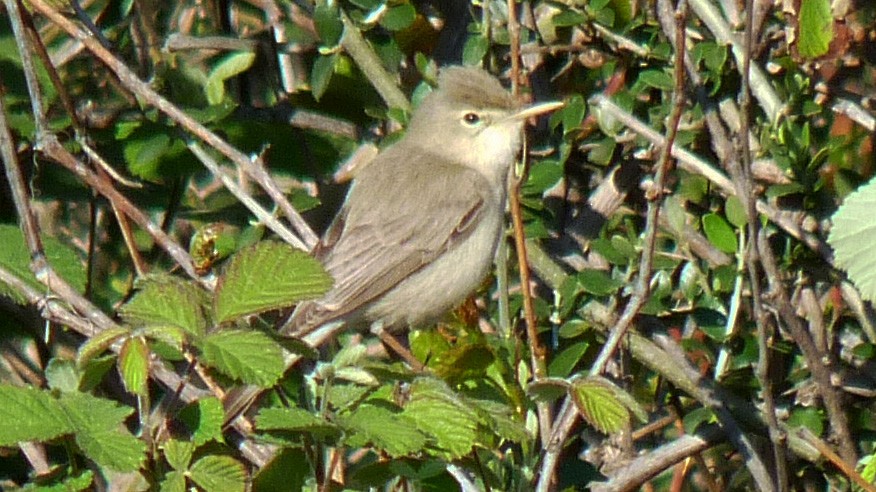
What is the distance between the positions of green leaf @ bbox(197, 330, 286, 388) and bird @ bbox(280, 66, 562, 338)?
60.0 inches

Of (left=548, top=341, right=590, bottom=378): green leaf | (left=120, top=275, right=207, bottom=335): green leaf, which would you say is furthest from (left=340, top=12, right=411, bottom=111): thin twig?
(left=120, top=275, right=207, bottom=335): green leaf

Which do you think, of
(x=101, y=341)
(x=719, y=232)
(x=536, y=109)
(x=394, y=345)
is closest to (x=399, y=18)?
(x=536, y=109)

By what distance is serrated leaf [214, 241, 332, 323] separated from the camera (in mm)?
2133

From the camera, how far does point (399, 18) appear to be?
3.58 m

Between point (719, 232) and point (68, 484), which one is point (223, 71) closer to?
point (719, 232)

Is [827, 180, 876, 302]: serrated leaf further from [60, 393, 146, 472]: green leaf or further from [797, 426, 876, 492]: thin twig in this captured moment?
[60, 393, 146, 472]: green leaf

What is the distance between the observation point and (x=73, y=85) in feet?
13.7

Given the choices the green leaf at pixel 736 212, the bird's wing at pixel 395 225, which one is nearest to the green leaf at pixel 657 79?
the green leaf at pixel 736 212

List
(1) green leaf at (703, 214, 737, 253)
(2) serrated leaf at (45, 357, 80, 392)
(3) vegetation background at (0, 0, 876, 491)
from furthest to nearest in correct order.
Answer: (1) green leaf at (703, 214, 737, 253), (2) serrated leaf at (45, 357, 80, 392), (3) vegetation background at (0, 0, 876, 491)

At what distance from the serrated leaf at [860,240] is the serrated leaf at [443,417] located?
645 mm

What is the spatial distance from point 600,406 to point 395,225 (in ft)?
5.92

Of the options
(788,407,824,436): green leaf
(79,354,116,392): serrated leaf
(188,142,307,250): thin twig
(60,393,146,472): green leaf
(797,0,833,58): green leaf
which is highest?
(797,0,833,58): green leaf

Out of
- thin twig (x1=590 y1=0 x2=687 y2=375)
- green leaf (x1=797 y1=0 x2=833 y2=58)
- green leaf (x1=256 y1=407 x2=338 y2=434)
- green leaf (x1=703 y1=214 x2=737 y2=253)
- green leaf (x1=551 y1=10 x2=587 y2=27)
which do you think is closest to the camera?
green leaf (x1=256 y1=407 x2=338 y2=434)

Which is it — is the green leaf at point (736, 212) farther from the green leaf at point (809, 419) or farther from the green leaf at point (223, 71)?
the green leaf at point (223, 71)
